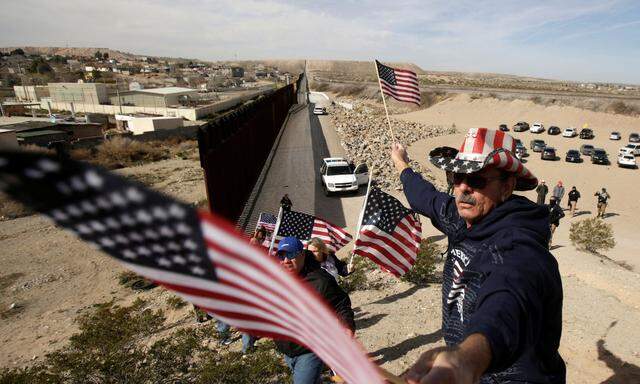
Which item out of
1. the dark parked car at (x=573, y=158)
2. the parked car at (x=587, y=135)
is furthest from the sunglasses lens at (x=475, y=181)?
the parked car at (x=587, y=135)

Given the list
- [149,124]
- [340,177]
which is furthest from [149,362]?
[149,124]

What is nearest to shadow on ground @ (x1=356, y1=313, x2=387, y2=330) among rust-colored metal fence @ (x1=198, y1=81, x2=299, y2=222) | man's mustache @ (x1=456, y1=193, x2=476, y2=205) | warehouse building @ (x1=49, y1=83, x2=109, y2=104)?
rust-colored metal fence @ (x1=198, y1=81, x2=299, y2=222)

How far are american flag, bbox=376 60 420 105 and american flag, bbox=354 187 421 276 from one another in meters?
2.02

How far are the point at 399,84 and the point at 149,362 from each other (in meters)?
6.71

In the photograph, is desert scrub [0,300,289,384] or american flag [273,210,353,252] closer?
desert scrub [0,300,289,384]

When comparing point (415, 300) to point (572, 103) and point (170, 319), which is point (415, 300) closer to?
point (170, 319)

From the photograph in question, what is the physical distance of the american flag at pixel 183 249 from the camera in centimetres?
108

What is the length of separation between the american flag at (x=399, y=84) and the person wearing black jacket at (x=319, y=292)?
172 inches

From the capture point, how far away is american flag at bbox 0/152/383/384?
1.08 metres

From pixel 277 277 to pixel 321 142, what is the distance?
29098 mm

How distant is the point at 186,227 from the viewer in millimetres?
1384

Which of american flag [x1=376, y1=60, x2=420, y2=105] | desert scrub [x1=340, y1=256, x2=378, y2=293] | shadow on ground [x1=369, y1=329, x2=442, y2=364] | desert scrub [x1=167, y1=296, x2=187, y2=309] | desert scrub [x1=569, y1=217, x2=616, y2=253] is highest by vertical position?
american flag [x1=376, y1=60, x2=420, y2=105]

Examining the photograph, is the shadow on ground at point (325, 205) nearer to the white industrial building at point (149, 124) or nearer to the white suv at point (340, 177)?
the white suv at point (340, 177)

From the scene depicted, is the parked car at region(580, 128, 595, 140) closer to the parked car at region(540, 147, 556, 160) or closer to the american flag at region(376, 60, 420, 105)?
the parked car at region(540, 147, 556, 160)
